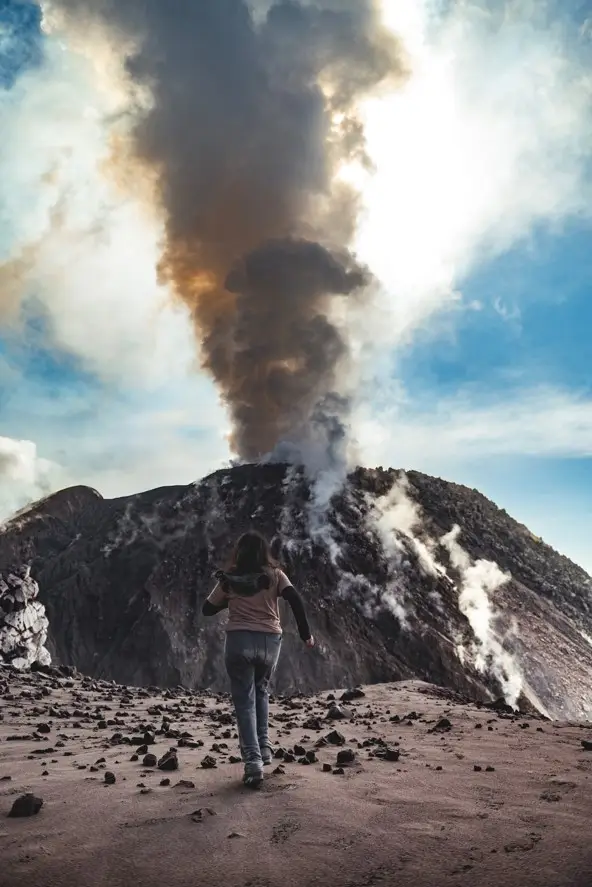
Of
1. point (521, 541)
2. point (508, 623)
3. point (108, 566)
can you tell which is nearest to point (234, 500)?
point (108, 566)

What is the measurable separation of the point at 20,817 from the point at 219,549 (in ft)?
178

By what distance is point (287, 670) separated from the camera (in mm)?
45062

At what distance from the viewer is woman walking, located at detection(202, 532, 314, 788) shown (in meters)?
5.72

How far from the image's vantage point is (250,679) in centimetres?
583

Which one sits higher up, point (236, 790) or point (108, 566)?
point (108, 566)

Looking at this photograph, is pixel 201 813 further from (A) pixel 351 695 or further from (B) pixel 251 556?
(A) pixel 351 695

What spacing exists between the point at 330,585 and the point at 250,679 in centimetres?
5020

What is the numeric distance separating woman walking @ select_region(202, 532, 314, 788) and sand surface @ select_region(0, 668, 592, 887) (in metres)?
0.45

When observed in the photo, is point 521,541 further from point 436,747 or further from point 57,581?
point 436,747

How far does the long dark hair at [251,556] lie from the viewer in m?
6.24

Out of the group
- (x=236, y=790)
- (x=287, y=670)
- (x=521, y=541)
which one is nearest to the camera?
(x=236, y=790)

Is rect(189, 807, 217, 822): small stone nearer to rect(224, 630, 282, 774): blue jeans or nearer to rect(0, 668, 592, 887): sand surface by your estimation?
rect(0, 668, 592, 887): sand surface

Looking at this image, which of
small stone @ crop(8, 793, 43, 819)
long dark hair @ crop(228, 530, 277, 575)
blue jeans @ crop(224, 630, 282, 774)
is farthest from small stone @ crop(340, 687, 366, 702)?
small stone @ crop(8, 793, 43, 819)

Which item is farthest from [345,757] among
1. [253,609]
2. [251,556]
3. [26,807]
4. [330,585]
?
[330,585]
